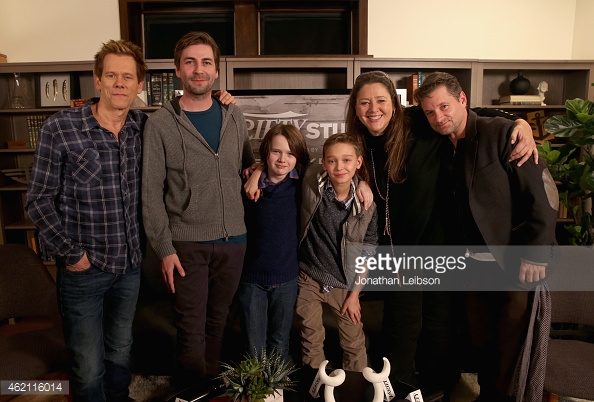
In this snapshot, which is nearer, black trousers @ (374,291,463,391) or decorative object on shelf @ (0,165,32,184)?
black trousers @ (374,291,463,391)

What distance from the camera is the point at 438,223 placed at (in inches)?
65.6

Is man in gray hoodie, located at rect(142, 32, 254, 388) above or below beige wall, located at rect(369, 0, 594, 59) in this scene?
below

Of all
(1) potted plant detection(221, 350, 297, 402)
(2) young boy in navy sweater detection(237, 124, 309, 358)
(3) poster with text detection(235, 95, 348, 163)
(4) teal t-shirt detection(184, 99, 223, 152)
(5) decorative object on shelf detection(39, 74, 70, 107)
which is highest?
(5) decorative object on shelf detection(39, 74, 70, 107)

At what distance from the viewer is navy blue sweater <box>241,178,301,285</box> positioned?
168 centimetres

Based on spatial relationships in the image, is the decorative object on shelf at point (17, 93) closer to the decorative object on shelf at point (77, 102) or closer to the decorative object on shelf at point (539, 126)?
the decorative object on shelf at point (77, 102)

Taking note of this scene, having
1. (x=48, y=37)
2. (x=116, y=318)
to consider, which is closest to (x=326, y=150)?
(x=116, y=318)

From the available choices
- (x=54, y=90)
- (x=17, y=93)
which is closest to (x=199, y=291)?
(x=54, y=90)

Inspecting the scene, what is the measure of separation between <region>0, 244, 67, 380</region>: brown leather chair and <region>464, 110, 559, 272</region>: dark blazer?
5.90 ft

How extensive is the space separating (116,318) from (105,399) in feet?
1.10

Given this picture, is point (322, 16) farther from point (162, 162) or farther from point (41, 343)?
point (41, 343)

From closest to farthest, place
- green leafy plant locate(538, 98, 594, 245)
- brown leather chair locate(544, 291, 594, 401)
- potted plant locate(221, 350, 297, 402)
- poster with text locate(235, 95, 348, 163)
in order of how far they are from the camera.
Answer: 1. potted plant locate(221, 350, 297, 402)
2. brown leather chair locate(544, 291, 594, 401)
3. green leafy plant locate(538, 98, 594, 245)
4. poster with text locate(235, 95, 348, 163)

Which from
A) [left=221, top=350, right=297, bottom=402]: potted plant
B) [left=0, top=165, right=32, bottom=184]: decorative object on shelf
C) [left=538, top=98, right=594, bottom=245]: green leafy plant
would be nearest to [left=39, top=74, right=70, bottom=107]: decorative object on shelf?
[left=0, top=165, right=32, bottom=184]: decorative object on shelf

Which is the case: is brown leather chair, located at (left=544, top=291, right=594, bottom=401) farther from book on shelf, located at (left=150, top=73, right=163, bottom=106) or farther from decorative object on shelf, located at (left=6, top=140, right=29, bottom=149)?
decorative object on shelf, located at (left=6, top=140, right=29, bottom=149)

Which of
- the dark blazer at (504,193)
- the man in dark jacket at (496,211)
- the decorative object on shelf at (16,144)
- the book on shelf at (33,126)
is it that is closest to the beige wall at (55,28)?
the book on shelf at (33,126)
